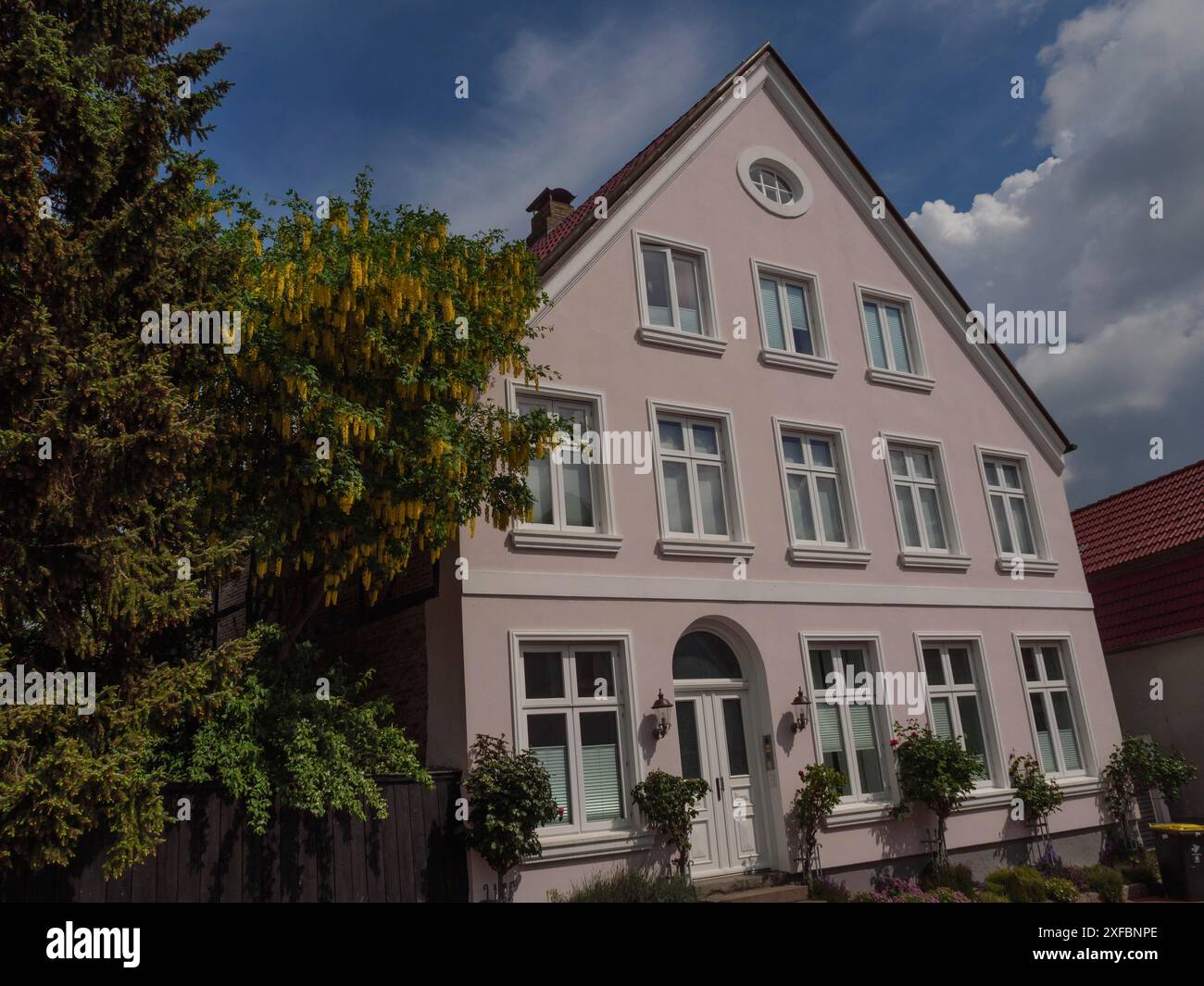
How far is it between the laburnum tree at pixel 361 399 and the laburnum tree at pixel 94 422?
1.01 metres

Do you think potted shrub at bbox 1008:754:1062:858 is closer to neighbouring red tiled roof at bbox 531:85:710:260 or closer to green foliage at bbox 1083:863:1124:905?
green foliage at bbox 1083:863:1124:905

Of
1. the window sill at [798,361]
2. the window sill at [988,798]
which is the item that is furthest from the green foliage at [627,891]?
the window sill at [798,361]

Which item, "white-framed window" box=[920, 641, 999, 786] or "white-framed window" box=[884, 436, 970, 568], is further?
"white-framed window" box=[884, 436, 970, 568]

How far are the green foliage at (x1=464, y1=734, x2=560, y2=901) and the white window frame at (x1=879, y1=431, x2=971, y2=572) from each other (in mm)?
7761

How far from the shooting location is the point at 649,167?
578 inches

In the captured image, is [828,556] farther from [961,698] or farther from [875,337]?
[875,337]

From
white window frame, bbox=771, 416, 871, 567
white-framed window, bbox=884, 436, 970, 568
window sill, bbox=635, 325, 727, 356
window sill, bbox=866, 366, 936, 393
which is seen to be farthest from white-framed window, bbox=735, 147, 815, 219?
white-framed window, bbox=884, 436, 970, 568

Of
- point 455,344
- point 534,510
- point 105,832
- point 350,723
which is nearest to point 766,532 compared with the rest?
point 534,510

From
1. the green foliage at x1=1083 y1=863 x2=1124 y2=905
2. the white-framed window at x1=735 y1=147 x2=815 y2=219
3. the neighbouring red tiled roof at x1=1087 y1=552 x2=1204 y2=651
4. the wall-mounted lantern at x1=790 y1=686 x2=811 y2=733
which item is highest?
the white-framed window at x1=735 y1=147 x2=815 y2=219

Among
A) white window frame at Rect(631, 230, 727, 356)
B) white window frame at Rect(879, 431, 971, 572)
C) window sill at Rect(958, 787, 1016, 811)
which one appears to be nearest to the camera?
white window frame at Rect(631, 230, 727, 356)

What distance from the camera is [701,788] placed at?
11695 mm

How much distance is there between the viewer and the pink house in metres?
11.8

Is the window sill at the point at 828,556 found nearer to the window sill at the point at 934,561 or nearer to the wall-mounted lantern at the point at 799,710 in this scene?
the window sill at the point at 934,561
